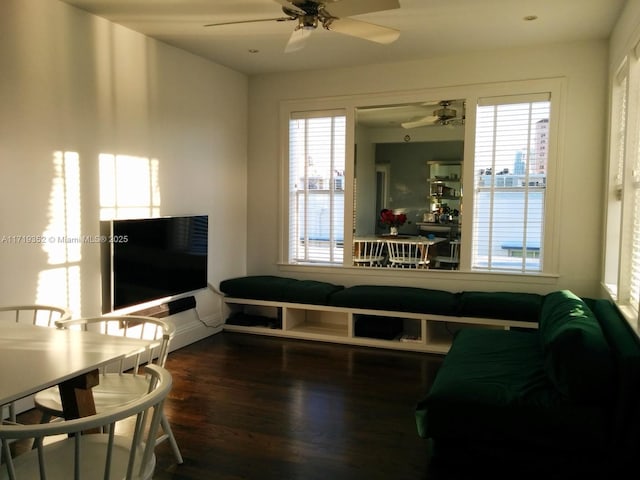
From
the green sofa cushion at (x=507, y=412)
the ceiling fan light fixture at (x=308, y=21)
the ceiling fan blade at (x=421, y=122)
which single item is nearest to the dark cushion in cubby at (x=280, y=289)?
the ceiling fan blade at (x=421, y=122)

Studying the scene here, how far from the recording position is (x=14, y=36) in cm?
316

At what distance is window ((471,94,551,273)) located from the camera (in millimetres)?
4590

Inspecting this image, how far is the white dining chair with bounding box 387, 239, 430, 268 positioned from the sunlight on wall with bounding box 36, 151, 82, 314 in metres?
2.91

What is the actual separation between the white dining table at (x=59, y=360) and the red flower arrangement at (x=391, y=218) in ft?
11.2

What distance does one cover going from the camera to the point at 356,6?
275cm

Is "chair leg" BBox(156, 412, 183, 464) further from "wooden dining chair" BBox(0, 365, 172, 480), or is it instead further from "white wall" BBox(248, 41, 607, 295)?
"white wall" BBox(248, 41, 607, 295)

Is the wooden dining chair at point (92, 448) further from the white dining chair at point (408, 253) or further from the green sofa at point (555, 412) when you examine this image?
the white dining chair at point (408, 253)

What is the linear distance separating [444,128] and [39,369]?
13.5 feet

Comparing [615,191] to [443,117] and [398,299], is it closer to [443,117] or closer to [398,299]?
[443,117]

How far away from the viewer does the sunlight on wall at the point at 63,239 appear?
3.44m

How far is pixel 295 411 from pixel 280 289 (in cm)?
188

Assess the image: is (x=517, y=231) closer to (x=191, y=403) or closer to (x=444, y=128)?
(x=444, y=128)

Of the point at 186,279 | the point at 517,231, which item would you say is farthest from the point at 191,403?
the point at 517,231

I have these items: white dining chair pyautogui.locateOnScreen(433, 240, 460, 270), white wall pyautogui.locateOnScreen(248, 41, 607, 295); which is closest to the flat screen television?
white wall pyautogui.locateOnScreen(248, 41, 607, 295)
